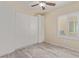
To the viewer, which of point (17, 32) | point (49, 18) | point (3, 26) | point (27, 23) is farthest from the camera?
point (49, 18)

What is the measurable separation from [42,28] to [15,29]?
1.34 m

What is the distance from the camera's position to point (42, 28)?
414cm

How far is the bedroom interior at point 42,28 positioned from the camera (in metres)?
2.89

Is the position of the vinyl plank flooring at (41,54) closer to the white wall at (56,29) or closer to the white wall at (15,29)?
the white wall at (15,29)

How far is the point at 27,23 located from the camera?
3.70m

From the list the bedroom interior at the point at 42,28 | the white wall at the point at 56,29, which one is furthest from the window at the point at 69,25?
the white wall at the point at 56,29

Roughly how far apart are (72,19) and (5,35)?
260cm

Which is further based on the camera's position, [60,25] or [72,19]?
[60,25]

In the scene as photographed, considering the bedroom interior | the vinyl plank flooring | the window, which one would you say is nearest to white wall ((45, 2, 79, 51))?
the bedroom interior

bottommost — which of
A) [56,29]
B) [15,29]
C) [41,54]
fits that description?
[41,54]

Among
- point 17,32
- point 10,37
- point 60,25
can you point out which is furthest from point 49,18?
point 10,37

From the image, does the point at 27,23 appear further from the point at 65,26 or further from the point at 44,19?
the point at 65,26

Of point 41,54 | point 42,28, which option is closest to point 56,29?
point 42,28

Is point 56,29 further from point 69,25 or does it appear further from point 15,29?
point 15,29
